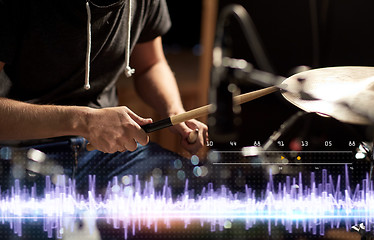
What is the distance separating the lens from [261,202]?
36.7 inches

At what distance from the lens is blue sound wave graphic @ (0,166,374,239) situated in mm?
847

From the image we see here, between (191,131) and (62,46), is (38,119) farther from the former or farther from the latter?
(191,131)

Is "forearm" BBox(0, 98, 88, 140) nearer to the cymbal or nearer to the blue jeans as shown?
the blue jeans

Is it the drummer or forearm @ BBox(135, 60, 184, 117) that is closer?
the drummer

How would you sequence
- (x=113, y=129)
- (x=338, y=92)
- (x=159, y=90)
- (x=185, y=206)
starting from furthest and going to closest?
(x=159, y=90), (x=185, y=206), (x=113, y=129), (x=338, y=92)

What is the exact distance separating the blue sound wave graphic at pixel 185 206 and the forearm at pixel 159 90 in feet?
0.61

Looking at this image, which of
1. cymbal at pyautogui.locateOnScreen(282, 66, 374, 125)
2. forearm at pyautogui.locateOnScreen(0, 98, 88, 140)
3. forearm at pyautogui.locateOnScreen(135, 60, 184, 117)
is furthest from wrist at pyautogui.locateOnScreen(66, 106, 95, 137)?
cymbal at pyautogui.locateOnScreen(282, 66, 374, 125)

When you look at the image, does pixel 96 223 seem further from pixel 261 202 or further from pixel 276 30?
pixel 276 30

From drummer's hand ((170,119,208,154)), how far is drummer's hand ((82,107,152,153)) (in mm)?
149

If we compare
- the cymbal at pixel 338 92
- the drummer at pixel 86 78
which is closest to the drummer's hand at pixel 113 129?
the drummer at pixel 86 78

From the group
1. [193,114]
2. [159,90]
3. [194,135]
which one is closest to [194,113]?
[193,114]

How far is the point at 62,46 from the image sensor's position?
84 centimetres

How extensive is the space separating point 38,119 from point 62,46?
160 mm

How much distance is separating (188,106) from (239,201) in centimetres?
28
